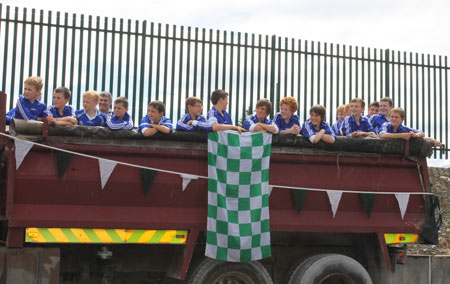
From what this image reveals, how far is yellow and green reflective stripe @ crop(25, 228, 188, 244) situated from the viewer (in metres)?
5.63

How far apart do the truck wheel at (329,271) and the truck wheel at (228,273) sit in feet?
1.66

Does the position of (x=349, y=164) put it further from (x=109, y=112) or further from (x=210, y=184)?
(x=109, y=112)

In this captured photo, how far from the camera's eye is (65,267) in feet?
20.3

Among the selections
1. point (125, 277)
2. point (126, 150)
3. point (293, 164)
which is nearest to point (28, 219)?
point (126, 150)

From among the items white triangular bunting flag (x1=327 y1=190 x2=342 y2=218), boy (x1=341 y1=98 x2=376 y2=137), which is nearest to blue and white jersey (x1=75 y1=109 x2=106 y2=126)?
white triangular bunting flag (x1=327 y1=190 x2=342 y2=218)

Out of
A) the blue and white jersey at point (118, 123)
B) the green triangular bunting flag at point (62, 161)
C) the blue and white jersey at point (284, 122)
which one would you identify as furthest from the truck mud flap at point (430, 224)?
the green triangular bunting flag at point (62, 161)

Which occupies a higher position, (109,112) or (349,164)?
(109,112)

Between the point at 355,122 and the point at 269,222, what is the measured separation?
245 cm

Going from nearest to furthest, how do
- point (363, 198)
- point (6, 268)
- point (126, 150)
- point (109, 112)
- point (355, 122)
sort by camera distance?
1. point (6, 268)
2. point (126, 150)
3. point (363, 198)
4. point (109, 112)
5. point (355, 122)

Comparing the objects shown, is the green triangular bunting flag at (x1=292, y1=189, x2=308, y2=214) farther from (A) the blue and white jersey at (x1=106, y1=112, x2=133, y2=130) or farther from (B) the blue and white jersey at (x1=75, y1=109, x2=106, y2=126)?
(B) the blue and white jersey at (x1=75, y1=109, x2=106, y2=126)

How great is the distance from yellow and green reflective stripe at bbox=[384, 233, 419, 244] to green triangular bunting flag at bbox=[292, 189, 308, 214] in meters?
1.17

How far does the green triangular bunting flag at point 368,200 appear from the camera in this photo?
22.5 feet

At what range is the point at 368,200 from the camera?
22.6ft

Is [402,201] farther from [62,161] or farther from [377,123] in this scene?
[62,161]
